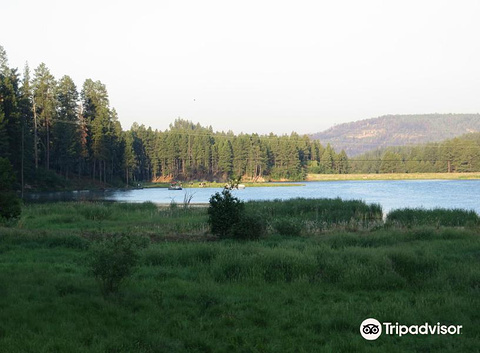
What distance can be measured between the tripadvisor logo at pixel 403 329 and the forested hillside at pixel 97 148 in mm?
51729

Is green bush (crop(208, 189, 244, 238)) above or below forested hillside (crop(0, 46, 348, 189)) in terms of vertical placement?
below

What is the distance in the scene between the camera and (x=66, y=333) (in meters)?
7.32

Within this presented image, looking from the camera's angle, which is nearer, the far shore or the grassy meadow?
the grassy meadow

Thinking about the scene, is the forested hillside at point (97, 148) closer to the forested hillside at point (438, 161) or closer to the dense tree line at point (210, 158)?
the dense tree line at point (210, 158)

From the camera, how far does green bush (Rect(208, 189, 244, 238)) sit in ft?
62.8

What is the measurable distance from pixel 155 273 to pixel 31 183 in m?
65.7

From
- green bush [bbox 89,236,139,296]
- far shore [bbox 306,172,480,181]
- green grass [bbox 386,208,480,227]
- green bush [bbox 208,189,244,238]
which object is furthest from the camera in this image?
far shore [bbox 306,172,480,181]

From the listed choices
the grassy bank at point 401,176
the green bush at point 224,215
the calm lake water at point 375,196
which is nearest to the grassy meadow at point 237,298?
the green bush at point 224,215

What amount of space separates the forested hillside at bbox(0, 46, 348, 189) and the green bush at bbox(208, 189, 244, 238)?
40.2 metres

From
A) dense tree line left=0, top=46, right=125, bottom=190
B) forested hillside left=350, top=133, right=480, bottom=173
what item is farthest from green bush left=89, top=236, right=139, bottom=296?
forested hillside left=350, top=133, right=480, bottom=173

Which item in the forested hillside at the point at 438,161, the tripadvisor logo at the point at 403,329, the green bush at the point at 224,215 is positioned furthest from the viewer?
the forested hillside at the point at 438,161

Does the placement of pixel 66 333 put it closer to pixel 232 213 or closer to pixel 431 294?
pixel 431 294

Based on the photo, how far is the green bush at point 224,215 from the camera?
19141 mm

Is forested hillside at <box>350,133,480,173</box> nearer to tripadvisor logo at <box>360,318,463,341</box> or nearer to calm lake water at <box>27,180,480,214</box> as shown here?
calm lake water at <box>27,180,480,214</box>
